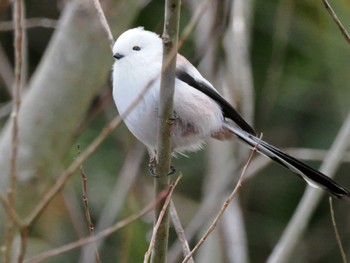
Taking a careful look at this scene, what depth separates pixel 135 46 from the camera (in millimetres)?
2375

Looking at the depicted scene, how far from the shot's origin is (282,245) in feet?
10.3

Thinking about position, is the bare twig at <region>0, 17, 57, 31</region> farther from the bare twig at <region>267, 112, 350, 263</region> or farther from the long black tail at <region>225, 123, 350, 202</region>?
the bare twig at <region>267, 112, 350, 263</region>

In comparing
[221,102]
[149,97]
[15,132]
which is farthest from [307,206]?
[15,132]

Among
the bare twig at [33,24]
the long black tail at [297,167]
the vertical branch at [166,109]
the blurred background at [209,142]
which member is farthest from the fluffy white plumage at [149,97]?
the bare twig at [33,24]

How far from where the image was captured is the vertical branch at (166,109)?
1.76 m

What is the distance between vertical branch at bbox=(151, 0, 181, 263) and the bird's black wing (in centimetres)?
52

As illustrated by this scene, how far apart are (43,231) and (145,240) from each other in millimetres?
1062

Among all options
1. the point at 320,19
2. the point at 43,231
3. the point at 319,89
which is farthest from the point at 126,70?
the point at 319,89

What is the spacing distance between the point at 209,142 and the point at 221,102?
3.57 feet

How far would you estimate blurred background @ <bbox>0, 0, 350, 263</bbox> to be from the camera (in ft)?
11.3

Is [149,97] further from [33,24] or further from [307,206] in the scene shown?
[33,24]

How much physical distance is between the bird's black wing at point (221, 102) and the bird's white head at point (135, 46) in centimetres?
14

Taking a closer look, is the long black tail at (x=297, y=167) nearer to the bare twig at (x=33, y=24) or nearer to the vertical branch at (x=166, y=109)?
the vertical branch at (x=166, y=109)

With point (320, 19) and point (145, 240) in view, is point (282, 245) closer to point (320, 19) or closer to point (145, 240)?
point (145, 240)
